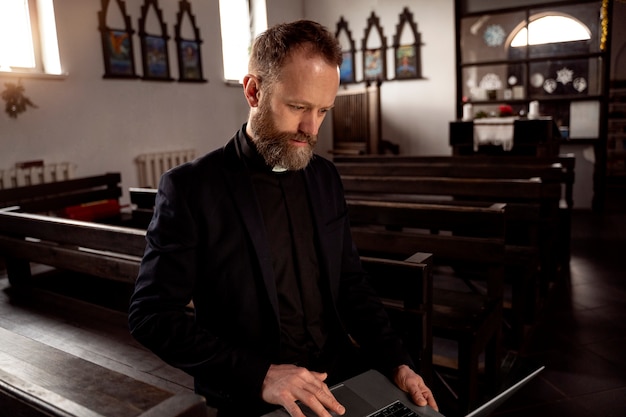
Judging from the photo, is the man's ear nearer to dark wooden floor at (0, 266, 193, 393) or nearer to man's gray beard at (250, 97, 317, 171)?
man's gray beard at (250, 97, 317, 171)

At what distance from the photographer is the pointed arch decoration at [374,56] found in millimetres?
8484

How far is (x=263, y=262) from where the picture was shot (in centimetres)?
139

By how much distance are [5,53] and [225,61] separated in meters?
3.13

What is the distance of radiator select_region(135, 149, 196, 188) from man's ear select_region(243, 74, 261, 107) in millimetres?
4695

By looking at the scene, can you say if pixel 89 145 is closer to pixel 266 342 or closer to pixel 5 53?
pixel 5 53

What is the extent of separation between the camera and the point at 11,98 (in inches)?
194

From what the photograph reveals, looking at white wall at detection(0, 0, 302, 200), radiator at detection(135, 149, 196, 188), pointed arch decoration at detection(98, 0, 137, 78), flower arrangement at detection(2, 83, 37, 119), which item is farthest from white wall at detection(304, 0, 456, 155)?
flower arrangement at detection(2, 83, 37, 119)

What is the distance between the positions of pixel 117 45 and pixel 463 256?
15.7ft

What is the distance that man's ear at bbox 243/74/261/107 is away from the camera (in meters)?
1.44

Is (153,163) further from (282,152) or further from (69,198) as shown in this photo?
(282,152)

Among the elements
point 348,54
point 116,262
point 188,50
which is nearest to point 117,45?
point 188,50

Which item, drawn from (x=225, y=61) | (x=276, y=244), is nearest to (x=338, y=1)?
(x=225, y=61)

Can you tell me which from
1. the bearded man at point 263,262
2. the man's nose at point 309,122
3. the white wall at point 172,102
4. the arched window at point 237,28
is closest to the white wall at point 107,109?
the white wall at point 172,102

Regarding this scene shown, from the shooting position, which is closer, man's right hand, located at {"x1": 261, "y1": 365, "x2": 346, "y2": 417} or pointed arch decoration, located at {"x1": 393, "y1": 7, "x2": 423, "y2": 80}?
man's right hand, located at {"x1": 261, "y1": 365, "x2": 346, "y2": 417}
